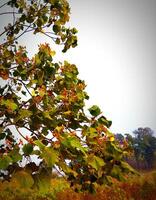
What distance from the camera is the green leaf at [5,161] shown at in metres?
2.65

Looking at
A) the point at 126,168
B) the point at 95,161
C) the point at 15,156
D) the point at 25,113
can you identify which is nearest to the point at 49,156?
the point at 15,156

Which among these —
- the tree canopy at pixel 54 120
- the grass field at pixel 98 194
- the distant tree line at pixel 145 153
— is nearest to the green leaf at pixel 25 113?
the tree canopy at pixel 54 120

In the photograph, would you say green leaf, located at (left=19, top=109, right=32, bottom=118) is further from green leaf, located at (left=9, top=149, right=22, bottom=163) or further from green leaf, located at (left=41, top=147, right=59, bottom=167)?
green leaf, located at (left=41, top=147, right=59, bottom=167)

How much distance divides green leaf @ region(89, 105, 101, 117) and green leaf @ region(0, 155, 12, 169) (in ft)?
4.93

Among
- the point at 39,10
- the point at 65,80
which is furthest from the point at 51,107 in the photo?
the point at 39,10

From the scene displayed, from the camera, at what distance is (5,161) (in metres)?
2.68

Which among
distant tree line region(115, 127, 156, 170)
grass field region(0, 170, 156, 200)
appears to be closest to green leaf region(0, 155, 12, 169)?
grass field region(0, 170, 156, 200)

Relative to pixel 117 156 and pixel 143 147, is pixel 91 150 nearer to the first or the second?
pixel 117 156

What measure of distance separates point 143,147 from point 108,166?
5702 cm

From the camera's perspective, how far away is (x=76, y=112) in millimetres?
4090

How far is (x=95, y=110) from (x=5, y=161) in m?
1.60

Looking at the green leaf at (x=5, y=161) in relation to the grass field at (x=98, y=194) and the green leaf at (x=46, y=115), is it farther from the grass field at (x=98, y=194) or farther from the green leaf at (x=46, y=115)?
the grass field at (x=98, y=194)

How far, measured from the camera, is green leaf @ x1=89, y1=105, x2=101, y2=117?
3.97 metres

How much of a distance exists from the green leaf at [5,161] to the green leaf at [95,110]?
1503mm
